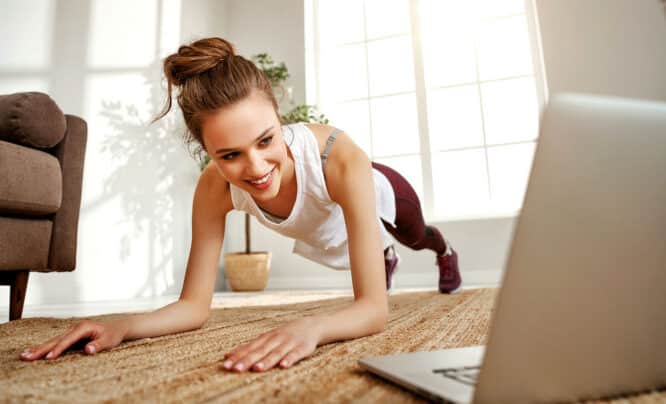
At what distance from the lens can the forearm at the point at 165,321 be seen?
2.65 feet

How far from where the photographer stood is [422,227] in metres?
1.86

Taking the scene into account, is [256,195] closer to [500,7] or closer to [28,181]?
[28,181]

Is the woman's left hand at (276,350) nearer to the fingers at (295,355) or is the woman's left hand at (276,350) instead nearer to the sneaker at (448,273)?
the fingers at (295,355)

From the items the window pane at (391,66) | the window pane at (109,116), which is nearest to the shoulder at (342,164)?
the window pane at (109,116)

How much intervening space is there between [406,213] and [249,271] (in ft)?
5.63

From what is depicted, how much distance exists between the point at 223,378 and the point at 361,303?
1.10ft

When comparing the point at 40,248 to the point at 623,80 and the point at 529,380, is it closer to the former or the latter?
the point at 529,380

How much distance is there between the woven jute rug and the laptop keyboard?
0.04 meters

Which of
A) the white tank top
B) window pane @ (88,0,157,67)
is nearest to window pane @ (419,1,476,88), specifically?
window pane @ (88,0,157,67)

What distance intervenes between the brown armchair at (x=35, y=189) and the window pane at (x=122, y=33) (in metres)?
1.48

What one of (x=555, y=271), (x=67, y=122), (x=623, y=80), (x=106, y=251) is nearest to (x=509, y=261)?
(x=555, y=271)

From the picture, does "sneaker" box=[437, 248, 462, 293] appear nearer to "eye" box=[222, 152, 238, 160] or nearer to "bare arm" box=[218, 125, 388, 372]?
"bare arm" box=[218, 125, 388, 372]

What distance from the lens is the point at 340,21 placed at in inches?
155

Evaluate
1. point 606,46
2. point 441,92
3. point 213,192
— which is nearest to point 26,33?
point 213,192
